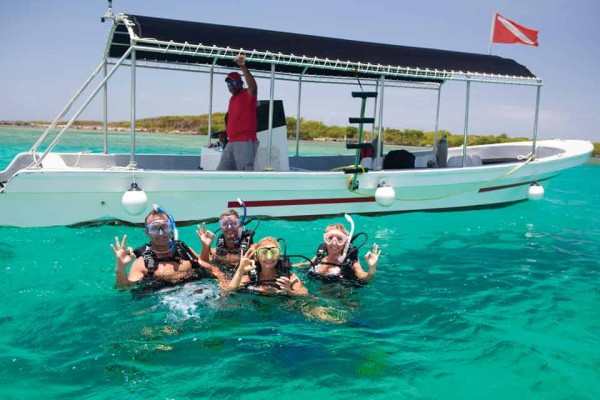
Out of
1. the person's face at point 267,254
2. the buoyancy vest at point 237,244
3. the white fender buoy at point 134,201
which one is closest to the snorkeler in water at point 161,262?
the buoyancy vest at point 237,244

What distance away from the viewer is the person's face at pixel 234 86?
817 centimetres

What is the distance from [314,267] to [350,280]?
0.41 metres

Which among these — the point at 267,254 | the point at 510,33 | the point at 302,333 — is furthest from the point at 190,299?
the point at 510,33

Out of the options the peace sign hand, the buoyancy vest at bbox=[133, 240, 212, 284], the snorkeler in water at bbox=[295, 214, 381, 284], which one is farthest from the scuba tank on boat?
the buoyancy vest at bbox=[133, 240, 212, 284]

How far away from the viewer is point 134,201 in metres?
6.87

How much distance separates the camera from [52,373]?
12.1ft

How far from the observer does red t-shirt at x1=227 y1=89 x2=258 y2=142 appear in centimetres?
823

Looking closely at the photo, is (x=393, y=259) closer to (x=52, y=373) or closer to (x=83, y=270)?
(x=83, y=270)

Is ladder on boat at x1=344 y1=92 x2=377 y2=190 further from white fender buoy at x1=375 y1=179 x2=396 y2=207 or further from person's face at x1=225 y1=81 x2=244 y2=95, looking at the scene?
person's face at x1=225 y1=81 x2=244 y2=95

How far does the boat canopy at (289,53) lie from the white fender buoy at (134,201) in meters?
1.88

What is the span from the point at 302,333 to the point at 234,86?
16.2 feet

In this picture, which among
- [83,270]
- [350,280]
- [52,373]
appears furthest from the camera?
[83,270]

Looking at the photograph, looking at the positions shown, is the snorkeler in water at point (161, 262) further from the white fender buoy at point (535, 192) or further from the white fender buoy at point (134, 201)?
the white fender buoy at point (535, 192)

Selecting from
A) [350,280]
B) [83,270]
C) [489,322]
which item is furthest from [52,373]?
[489,322]
